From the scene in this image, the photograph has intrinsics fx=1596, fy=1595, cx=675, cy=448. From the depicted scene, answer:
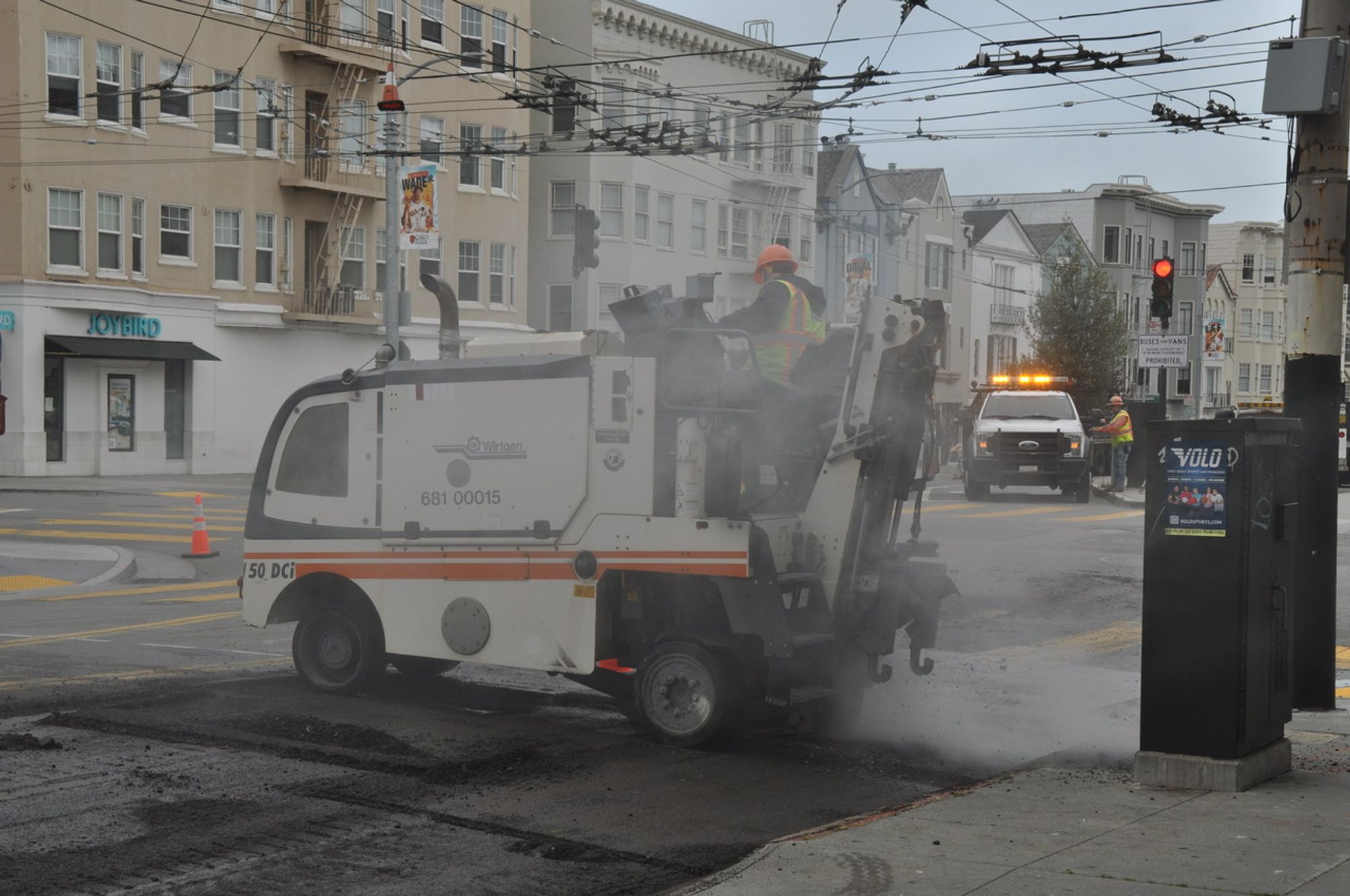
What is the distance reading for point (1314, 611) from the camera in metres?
9.55

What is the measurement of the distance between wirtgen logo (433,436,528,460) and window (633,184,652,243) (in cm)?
3910

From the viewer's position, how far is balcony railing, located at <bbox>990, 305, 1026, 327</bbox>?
241 feet

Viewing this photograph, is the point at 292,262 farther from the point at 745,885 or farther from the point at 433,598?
the point at 745,885

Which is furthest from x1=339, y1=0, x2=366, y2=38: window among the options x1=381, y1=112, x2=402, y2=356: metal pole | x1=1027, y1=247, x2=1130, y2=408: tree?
x1=1027, y1=247, x2=1130, y2=408: tree

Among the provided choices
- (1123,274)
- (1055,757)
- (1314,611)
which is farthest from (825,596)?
(1123,274)

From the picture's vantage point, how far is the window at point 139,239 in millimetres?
37438

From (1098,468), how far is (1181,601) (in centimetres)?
2810

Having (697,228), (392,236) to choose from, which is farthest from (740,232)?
(392,236)

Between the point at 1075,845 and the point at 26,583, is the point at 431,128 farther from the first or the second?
the point at 1075,845

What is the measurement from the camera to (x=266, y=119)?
133 ft

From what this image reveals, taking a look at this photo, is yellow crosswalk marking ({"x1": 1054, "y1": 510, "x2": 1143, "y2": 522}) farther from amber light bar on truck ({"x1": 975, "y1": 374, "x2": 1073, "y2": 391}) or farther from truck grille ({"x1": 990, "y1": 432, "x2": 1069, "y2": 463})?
amber light bar on truck ({"x1": 975, "y1": 374, "x2": 1073, "y2": 391})

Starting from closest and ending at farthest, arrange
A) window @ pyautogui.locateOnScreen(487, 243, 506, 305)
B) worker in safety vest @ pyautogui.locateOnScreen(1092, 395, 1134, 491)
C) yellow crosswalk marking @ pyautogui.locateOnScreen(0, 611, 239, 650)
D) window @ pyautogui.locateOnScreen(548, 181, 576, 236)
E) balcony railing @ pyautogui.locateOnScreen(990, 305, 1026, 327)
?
yellow crosswalk marking @ pyautogui.locateOnScreen(0, 611, 239, 650), worker in safety vest @ pyautogui.locateOnScreen(1092, 395, 1134, 491), window @ pyautogui.locateOnScreen(487, 243, 506, 305), window @ pyautogui.locateOnScreen(548, 181, 576, 236), balcony railing @ pyautogui.locateOnScreen(990, 305, 1026, 327)

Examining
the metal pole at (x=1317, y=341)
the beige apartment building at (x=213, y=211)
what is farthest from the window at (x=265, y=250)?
the metal pole at (x=1317, y=341)

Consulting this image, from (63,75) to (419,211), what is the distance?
1297 cm
